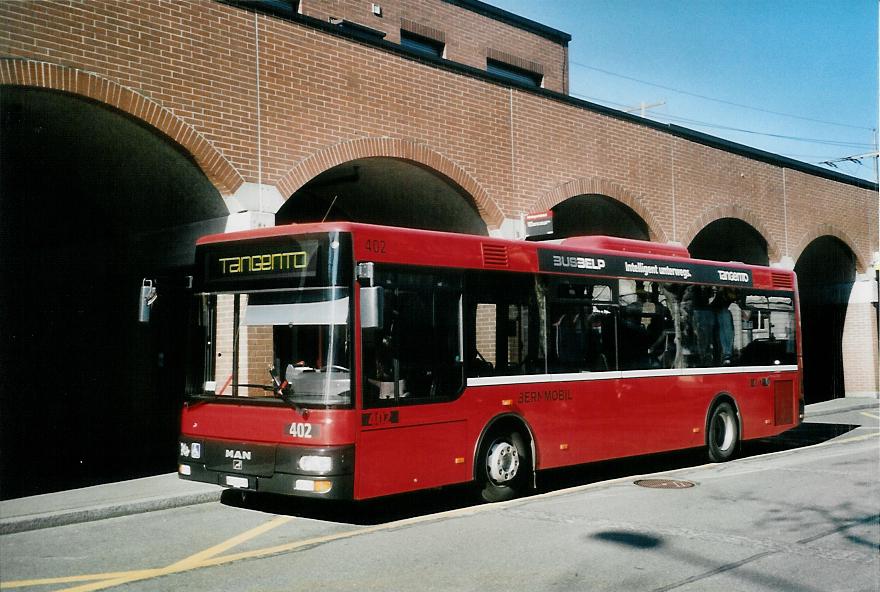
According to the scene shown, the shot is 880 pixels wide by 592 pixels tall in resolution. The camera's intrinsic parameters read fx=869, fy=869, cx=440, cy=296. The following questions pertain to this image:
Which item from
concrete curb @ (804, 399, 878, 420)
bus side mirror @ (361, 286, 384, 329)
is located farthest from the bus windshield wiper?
concrete curb @ (804, 399, 878, 420)

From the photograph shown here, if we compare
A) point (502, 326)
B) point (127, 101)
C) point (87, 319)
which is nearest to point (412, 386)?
point (502, 326)

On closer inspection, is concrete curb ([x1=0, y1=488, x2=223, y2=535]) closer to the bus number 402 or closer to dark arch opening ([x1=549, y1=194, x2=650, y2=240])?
the bus number 402

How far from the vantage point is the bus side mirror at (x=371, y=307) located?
7.80 m

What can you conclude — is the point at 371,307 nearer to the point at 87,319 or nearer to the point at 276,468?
the point at 276,468

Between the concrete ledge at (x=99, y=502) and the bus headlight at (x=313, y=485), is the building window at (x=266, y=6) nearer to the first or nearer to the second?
the concrete ledge at (x=99, y=502)

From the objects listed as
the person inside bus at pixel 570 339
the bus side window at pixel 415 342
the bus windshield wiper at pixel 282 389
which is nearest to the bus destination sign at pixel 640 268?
the person inside bus at pixel 570 339

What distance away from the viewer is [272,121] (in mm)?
12438

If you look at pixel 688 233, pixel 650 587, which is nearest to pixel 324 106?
pixel 650 587

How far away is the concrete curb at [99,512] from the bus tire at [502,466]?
10.4 ft

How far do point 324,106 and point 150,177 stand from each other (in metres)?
2.76

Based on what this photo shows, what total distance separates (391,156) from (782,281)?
7.02 metres

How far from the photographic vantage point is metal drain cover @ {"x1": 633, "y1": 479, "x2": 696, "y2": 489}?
10.6 m

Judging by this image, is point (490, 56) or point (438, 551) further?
point (490, 56)

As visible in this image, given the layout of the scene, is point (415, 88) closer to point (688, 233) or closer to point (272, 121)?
point (272, 121)
